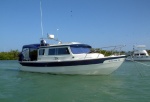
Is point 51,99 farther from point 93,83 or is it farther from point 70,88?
point 93,83

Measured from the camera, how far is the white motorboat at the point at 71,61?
1712cm

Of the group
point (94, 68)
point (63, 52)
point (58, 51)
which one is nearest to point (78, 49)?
point (63, 52)

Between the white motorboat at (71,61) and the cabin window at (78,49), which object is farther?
the cabin window at (78,49)

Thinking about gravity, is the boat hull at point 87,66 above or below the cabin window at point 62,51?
below

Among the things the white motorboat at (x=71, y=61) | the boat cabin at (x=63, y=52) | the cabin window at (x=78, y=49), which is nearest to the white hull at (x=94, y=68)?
the white motorboat at (x=71, y=61)

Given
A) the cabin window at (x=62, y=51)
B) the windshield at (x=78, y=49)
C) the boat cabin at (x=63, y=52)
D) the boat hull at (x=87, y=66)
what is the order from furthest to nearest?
1. the cabin window at (x=62, y=51)
2. the windshield at (x=78, y=49)
3. the boat cabin at (x=63, y=52)
4. the boat hull at (x=87, y=66)

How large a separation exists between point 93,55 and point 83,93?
652 centimetres

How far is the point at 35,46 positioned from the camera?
22219mm

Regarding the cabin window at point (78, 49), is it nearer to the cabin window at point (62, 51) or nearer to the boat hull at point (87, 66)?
the cabin window at point (62, 51)

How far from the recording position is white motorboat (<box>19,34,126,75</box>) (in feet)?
56.2

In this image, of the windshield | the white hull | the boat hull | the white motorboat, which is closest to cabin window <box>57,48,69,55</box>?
the white motorboat

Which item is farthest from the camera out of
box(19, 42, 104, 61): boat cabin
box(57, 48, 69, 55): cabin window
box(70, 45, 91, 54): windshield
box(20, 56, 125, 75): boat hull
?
box(57, 48, 69, 55): cabin window

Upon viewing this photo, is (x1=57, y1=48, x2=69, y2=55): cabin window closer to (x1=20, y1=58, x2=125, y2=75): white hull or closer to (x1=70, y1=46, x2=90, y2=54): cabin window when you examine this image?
(x1=70, y1=46, x2=90, y2=54): cabin window

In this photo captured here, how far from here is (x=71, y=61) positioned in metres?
17.8
